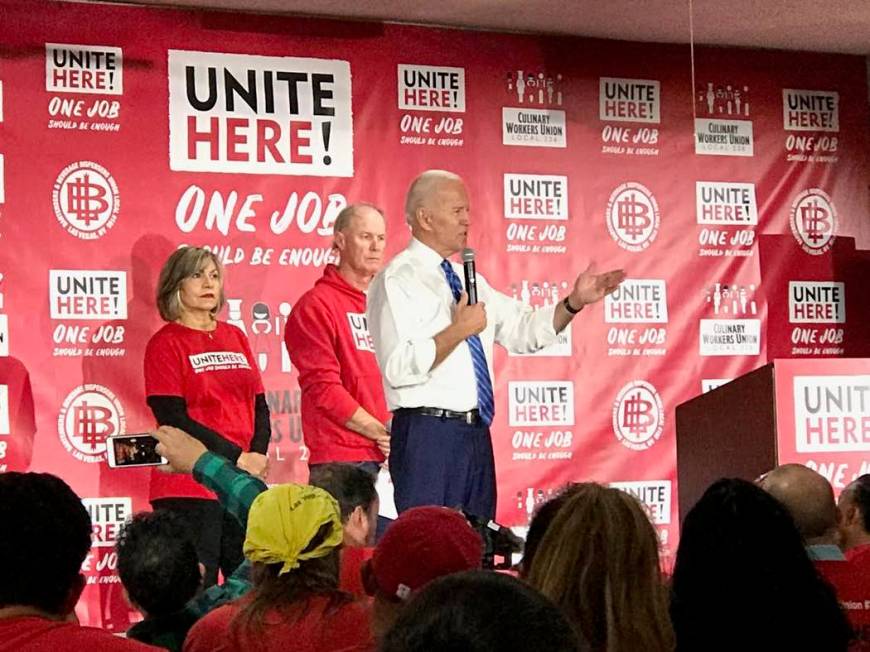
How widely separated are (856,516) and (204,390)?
3.09 meters

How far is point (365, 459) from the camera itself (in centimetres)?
601

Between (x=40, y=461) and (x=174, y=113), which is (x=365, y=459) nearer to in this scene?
(x=40, y=461)

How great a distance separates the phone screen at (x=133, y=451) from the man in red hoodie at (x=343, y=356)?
71 centimetres

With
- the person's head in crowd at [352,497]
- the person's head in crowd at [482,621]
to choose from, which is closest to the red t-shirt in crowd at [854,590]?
the person's head in crowd at [352,497]

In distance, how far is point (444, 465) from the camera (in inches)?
206

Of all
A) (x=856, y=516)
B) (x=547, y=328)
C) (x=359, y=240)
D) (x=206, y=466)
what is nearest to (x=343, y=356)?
(x=359, y=240)

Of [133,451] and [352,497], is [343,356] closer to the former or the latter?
[133,451]

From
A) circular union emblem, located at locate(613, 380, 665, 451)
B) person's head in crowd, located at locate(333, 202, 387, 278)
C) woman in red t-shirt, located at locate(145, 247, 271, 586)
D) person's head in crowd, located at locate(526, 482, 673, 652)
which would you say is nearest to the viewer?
person's head in crowd, located at locate(526, 482, 673, 652)

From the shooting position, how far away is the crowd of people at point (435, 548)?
1.92 meters

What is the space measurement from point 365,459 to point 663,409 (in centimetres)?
160

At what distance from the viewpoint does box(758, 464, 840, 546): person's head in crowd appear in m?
3.10

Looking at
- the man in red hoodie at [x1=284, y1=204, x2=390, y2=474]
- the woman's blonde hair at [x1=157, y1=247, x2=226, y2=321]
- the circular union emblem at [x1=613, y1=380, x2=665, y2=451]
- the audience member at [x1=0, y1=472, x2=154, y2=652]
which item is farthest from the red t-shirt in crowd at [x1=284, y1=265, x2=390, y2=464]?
the audience member at [x1=0, y1=472, x2=154, y2=652]

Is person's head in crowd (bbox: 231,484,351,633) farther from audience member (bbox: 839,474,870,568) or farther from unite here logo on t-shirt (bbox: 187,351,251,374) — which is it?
unite here logo on t-shirt (bbox: 187,351,251,374)

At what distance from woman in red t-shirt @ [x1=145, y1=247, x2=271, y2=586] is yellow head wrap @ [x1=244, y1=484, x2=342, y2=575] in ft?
10.7
